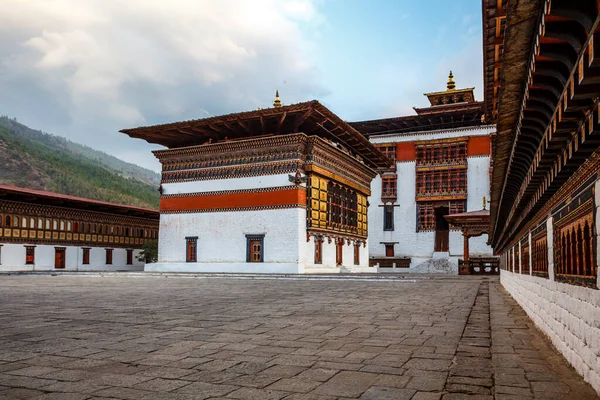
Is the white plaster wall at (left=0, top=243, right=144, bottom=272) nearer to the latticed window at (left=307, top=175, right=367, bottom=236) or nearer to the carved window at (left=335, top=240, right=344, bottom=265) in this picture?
the carved window at (left=335, top=240, right=344, bottom=265)

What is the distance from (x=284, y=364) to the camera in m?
4.31

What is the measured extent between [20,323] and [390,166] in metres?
36.2

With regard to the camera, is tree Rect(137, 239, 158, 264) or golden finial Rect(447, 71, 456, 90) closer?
tree Rect(137, 239, 158, 264)

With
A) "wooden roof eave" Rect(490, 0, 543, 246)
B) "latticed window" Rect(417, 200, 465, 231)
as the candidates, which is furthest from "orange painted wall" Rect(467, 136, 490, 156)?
"wooden roof eave" Rect(490, 0, 543, 246)

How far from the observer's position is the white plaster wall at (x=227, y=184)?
2916cm

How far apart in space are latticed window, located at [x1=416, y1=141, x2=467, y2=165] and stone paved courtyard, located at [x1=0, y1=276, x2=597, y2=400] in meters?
33.3

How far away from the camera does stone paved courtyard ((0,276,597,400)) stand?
11.5ft

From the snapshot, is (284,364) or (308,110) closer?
(284,364)

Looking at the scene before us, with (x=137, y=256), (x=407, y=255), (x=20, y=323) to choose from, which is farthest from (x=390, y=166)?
(x=20, y=323)

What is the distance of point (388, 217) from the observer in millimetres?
41969

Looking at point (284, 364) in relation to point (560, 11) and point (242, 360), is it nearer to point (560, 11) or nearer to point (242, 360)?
point (242, 360)

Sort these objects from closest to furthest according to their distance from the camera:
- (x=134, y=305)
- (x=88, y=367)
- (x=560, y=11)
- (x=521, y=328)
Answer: (x=560, y=11), (x=88, y=367), (x=521, y=328), (x=134, y=305)

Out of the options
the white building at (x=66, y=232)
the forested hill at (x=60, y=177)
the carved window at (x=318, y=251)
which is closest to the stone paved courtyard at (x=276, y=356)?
the carved window at (x=318, y=251)

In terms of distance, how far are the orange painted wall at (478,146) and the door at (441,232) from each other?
4.71 m
